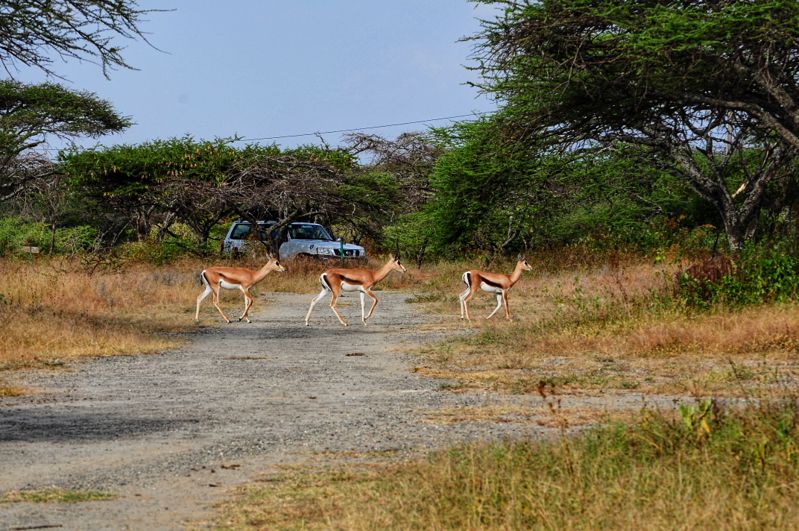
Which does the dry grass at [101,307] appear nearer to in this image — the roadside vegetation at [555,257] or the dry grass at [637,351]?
the roadside vegetation at [555,257]

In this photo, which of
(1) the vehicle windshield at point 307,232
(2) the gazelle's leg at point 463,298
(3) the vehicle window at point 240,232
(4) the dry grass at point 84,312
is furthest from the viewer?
(3) the vehicle window at point 240,232

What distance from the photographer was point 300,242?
3881cm

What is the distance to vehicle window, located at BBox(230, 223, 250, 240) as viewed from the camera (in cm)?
4062

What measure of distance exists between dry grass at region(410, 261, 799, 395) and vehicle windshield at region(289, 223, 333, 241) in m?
19.9

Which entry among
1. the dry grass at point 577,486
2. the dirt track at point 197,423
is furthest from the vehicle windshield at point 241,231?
the dry grass at point 577,486

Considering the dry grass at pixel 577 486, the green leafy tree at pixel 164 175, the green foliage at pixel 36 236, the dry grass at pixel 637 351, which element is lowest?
the dry grass at pixel 637 351

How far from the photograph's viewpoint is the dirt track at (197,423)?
7164mm

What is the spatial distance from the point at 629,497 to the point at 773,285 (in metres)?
13.1

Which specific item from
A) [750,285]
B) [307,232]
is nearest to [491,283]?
[750,285]

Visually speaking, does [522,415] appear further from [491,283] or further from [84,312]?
[84,312]

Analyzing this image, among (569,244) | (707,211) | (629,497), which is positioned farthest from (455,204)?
(629,497)

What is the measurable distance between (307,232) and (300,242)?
1135 millimetres

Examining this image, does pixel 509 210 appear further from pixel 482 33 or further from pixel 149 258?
pixel 482 33

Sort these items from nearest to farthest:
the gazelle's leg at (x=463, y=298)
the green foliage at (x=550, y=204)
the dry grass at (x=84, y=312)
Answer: the dry grass at (x=84, y=312)
the gazelle's leg at (x=463, y=298)
the green foliage at (x=550, y=204)
